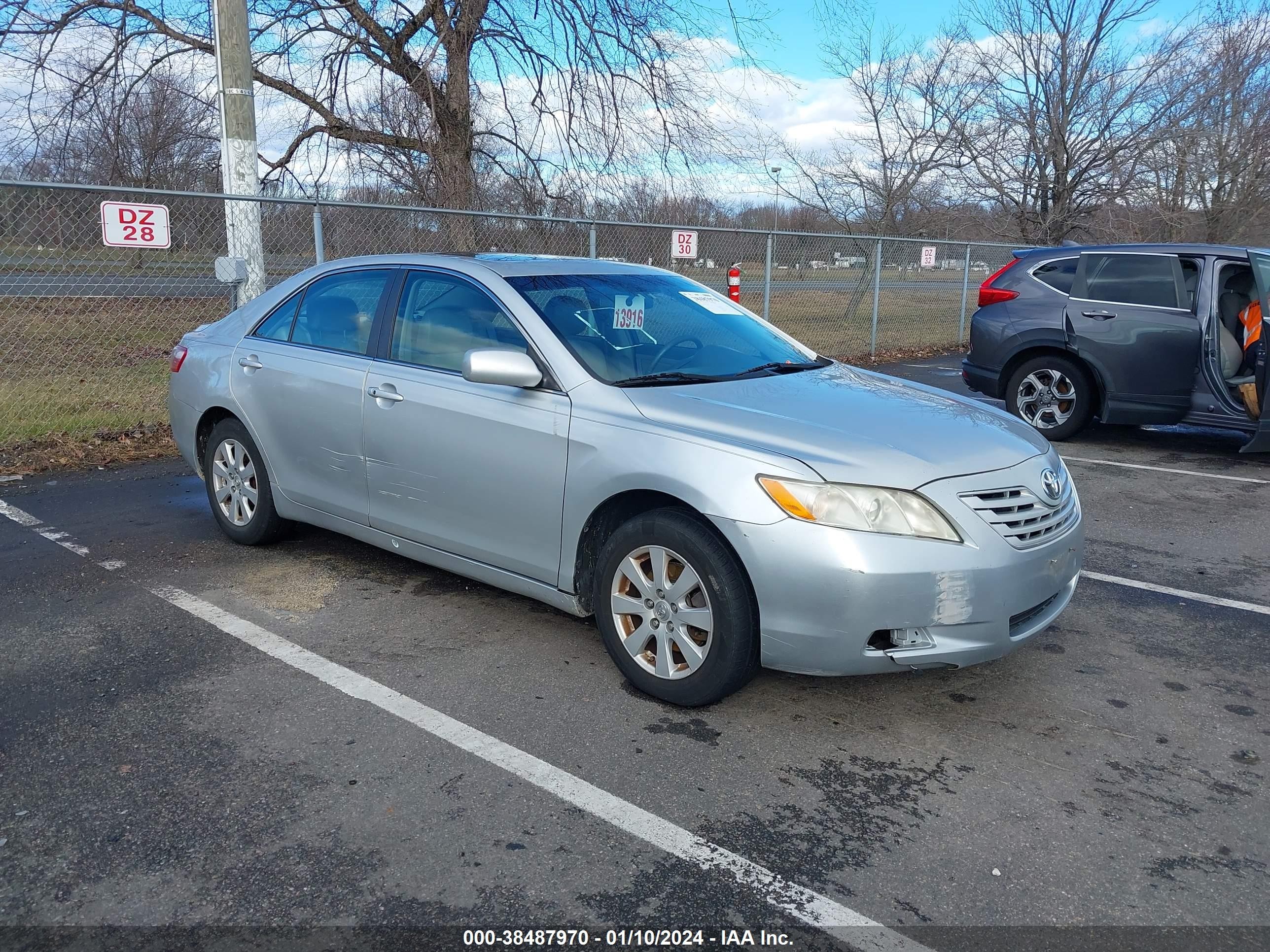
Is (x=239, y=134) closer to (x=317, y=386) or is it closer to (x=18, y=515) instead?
(x=18, y=515)

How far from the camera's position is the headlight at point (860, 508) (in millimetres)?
3295

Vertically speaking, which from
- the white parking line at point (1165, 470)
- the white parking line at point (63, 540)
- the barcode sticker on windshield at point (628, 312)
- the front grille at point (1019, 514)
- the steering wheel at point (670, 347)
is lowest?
the white parking line at point (63, 540)

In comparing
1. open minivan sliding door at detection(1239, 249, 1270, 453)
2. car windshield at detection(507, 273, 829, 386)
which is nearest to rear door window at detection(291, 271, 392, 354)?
car windshield at detection(507, 273, 829, 386)

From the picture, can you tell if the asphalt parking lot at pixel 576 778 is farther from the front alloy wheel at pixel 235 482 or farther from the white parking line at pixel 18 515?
the white parking line at pixel 18 515

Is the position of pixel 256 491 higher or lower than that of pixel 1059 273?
lower

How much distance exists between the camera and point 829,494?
331cm

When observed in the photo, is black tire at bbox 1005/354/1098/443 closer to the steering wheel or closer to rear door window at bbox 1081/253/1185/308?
rear door window at bbox 1081/253/1185/308

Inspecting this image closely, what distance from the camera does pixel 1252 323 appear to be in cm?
761

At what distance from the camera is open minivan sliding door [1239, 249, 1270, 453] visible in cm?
737

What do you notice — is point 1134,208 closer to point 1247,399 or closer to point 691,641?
point 1247,399

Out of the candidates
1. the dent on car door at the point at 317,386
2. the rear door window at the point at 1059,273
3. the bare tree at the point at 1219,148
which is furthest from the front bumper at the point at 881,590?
the bare tree at the point at 1219,148

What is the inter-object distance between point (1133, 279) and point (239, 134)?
25.6ft

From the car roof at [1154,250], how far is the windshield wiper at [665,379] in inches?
232

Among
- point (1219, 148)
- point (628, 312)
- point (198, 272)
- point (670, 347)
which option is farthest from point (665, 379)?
point (1219, 148)
